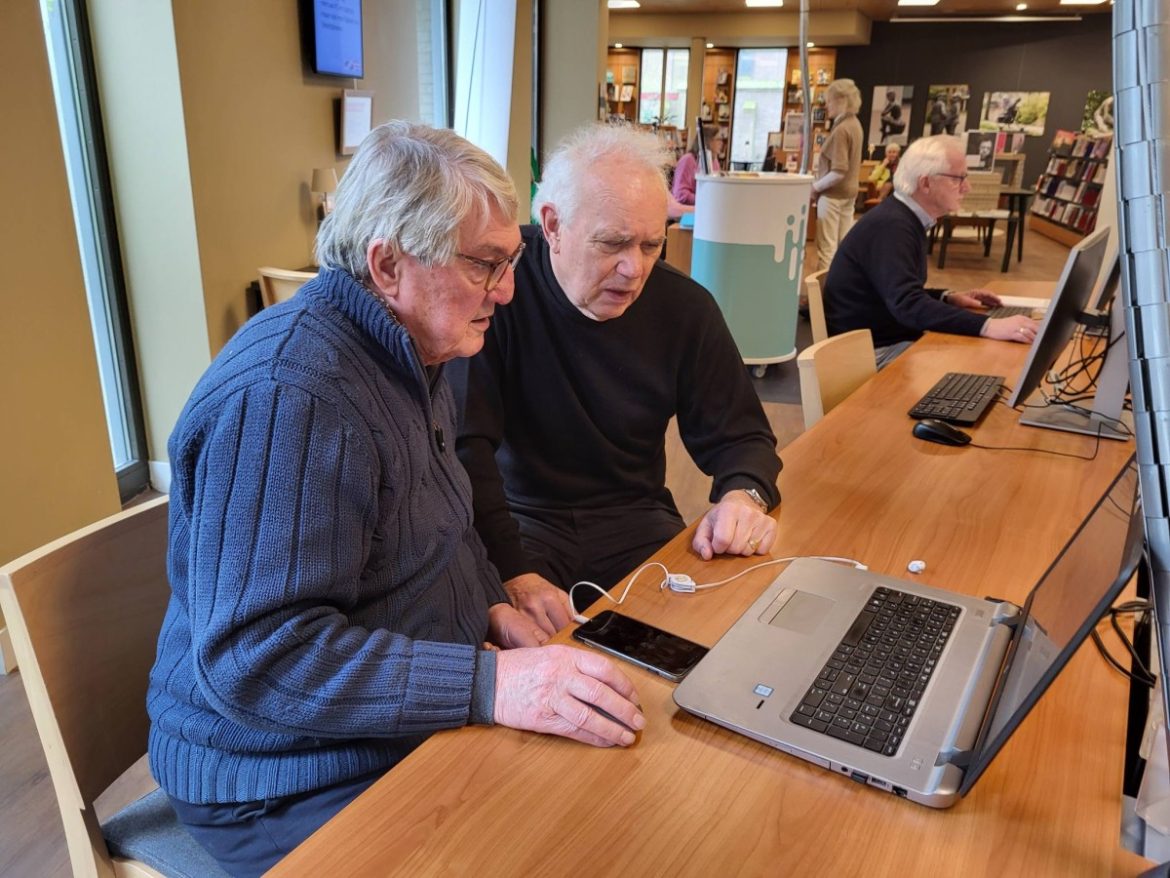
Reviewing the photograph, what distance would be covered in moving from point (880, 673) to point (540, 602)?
61 cm

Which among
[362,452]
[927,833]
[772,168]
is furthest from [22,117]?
[772,168]

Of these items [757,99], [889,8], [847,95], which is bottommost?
[847,95]

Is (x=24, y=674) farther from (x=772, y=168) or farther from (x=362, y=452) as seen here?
(x=772, y=168)

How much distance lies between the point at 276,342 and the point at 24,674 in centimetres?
46

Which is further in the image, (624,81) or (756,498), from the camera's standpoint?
(624,81)

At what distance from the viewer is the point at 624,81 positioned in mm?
13242

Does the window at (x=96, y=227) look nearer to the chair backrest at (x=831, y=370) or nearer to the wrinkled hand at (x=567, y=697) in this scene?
the chair backrest at (x=831, y=370)

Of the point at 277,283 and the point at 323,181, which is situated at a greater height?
the point at 323,181

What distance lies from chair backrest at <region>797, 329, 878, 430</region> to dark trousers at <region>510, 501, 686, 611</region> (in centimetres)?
50

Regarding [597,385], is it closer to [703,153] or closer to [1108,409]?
[1108,409]

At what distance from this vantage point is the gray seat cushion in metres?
1.02

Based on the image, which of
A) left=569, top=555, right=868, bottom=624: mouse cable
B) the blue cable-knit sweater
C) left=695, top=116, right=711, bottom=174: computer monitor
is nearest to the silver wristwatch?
left=569, top=555, right=868, bottom=624: mouse cable

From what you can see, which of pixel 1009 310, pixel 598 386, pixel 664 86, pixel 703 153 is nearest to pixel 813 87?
pixel 664 86

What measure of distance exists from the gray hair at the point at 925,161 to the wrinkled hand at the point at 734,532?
2167 millimetres
